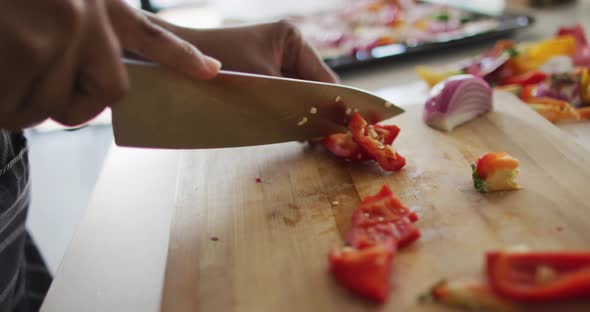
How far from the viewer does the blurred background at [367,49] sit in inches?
86.3

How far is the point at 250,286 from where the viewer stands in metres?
0.95

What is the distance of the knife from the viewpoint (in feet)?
3.66

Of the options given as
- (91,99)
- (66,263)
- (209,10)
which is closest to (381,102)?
(91,99)

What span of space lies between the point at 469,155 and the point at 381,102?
0.30 m

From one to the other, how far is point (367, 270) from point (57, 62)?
2.13ft

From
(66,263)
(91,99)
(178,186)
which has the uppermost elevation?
(91,99)

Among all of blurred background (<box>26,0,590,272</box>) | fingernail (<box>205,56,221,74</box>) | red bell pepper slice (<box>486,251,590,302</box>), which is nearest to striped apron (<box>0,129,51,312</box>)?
fingernail (<box>205,56,221,74</box>)

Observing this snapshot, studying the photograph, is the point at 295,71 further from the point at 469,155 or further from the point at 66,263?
the point at 66,263

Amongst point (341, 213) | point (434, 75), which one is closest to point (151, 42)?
point (341, 213)

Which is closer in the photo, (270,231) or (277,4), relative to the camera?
(270,231)

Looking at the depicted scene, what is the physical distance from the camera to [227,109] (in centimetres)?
123

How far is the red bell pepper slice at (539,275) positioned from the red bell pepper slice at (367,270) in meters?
0.19

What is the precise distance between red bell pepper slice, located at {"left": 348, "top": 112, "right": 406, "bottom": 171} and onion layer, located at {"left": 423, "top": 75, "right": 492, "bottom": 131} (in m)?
0.20

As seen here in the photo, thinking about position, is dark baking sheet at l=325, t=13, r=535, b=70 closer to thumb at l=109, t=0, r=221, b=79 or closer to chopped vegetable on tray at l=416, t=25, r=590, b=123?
chopped vegetable on tray at l=416, t=25, r=590, b=123
